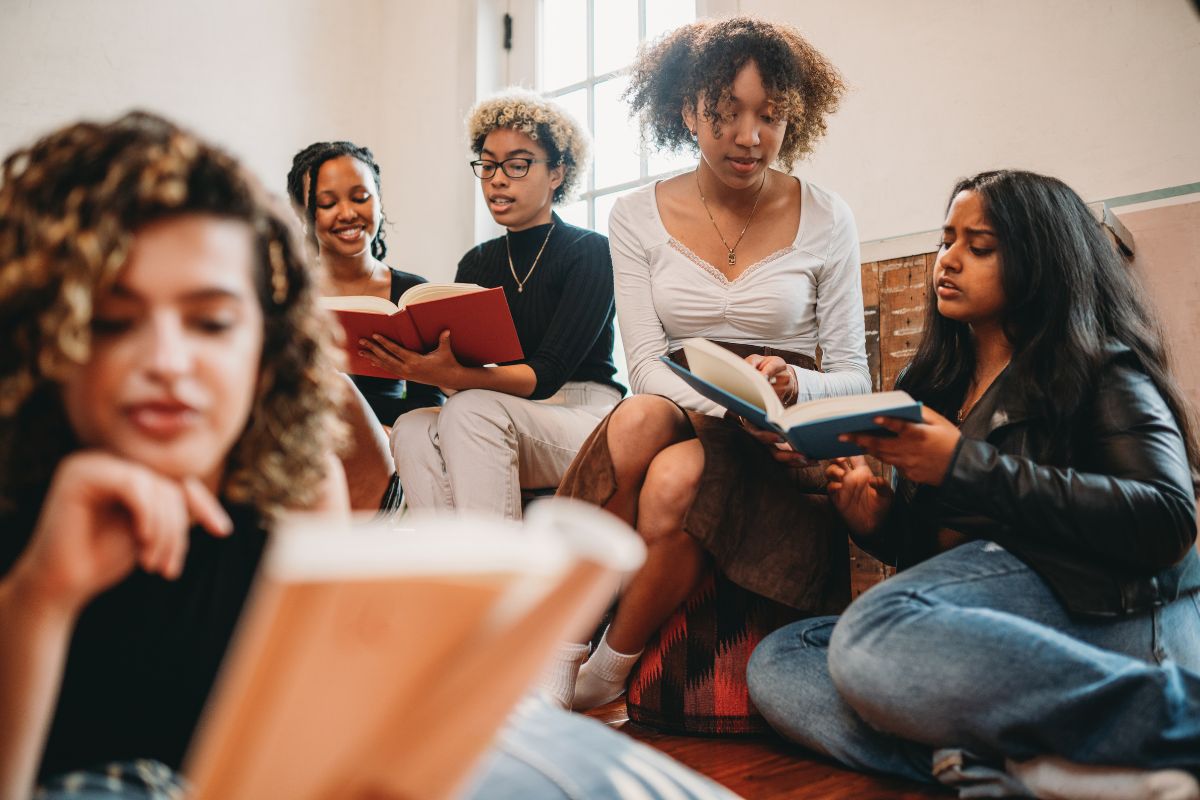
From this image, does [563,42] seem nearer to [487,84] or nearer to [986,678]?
[487,84]

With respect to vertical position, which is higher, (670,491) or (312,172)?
(312,172)

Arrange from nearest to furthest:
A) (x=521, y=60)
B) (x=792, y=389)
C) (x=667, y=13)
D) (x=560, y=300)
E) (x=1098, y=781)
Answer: (x=1098, y=781) < (x=792, y=389) < (x=560, y=300) < (x=667, y=13) < (x=521, y=60)

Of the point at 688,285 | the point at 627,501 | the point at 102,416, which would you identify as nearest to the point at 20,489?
the point at 102,416

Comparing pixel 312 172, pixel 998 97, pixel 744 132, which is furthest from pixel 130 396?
pixel 998 97

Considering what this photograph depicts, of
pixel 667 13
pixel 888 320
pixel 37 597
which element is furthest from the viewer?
pixel 667 13

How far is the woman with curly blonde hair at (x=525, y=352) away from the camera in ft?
5.60

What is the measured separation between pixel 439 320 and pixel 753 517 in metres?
0.63

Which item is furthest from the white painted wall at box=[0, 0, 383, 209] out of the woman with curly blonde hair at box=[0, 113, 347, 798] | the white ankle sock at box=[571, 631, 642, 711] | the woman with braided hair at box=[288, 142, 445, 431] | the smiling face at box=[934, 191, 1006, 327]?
the woman with curly blonde hair at box=[0, 113, 347, 798]

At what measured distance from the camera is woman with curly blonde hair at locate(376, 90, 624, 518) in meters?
1.71

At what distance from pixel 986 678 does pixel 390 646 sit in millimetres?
871

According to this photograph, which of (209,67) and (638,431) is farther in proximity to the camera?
(209,67)

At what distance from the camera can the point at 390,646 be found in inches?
12.5

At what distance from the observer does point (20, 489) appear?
55 cm

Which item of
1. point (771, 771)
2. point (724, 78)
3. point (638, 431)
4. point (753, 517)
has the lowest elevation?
point (771, 771)
